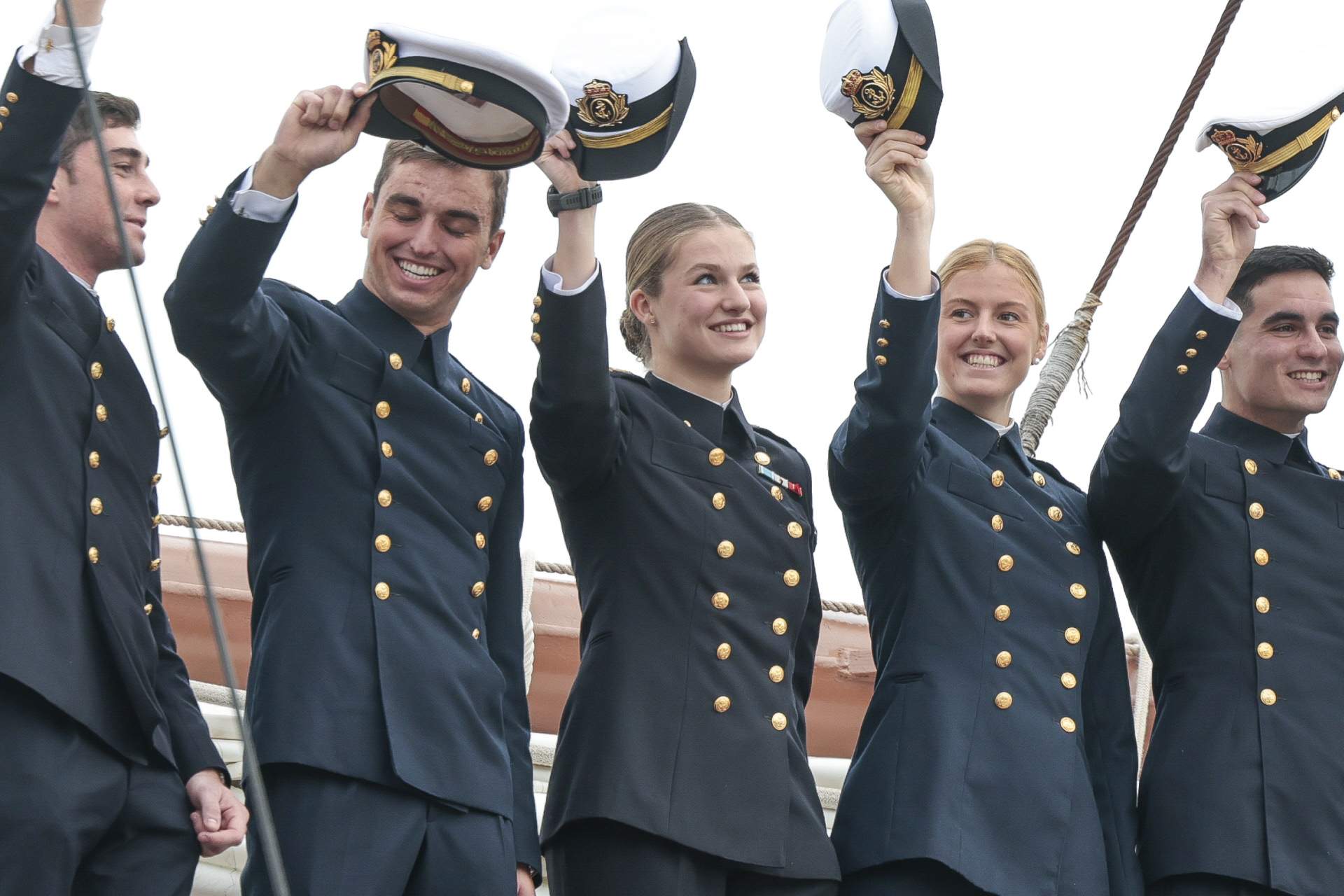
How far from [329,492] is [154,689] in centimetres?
35

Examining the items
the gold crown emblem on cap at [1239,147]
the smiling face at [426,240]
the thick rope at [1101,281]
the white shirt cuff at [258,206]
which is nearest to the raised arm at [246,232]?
the white shirt cuff at [258,206]

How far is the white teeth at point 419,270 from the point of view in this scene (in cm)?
301

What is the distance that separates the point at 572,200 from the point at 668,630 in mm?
632

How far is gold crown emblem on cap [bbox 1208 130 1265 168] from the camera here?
3.40 meters

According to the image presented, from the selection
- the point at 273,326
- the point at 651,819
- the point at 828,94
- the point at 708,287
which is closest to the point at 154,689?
the point at 273,326

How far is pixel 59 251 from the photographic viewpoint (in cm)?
276

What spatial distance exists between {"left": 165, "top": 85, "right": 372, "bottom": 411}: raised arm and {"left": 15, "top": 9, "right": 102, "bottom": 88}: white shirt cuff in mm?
262

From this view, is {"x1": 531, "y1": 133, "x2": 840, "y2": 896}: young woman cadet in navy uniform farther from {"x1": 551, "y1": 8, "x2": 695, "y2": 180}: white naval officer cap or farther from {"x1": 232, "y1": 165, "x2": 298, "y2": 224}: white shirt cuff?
{"x1": 232, "y1": 165, "x2": 298, "y2": 224}: white shirt cuff

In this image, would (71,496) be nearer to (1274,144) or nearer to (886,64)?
(886,64)

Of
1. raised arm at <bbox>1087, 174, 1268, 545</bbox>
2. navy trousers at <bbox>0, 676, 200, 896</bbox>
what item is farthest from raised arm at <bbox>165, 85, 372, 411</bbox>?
raised arm at <bbox>1087, 174, 1268, 545</bbox>

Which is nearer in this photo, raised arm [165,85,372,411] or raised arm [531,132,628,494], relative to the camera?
raised arm [165,85,372,411]

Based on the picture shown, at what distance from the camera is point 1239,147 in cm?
341

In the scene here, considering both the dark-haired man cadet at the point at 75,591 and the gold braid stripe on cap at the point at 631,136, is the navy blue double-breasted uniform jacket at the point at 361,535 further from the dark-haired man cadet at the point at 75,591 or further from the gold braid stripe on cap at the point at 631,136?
the gold braid stripe on cap at the point at 631,136

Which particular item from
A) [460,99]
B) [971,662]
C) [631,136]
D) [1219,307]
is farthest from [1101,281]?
[460,99]
